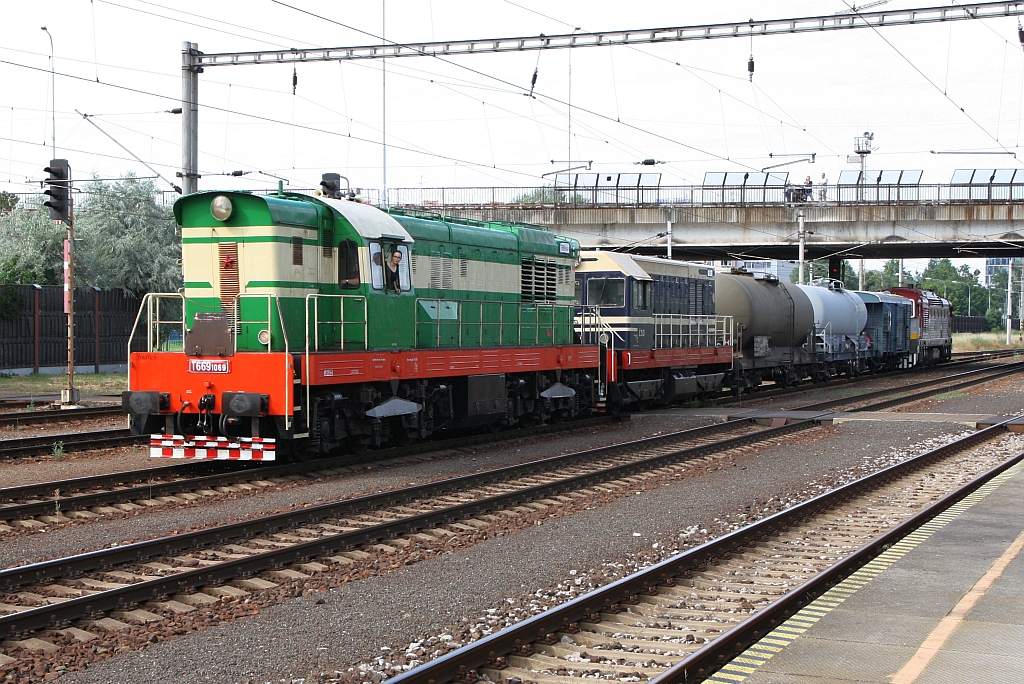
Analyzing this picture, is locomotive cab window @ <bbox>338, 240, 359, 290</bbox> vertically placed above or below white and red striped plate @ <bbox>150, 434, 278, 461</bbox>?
above

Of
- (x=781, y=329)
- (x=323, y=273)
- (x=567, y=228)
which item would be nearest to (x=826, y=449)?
(x=323, y=273)

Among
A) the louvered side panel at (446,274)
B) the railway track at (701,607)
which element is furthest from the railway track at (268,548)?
the louvered side panel at (446,274)

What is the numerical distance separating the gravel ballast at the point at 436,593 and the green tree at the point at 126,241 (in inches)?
1118

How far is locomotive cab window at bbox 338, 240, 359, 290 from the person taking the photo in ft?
43.8

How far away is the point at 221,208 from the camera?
12695 millimetres

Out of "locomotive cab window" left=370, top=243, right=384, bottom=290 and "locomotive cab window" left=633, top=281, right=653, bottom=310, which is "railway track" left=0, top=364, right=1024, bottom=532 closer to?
"locomotive cab window" left=370, top=243, right=384, bottom=290

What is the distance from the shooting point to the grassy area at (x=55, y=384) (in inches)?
988

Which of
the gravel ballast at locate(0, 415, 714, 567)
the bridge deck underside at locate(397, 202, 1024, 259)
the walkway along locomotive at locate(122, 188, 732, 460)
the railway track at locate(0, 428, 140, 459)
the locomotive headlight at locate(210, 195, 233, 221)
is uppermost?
the bridge deck underside at locate(397, 202, 1024, 259)

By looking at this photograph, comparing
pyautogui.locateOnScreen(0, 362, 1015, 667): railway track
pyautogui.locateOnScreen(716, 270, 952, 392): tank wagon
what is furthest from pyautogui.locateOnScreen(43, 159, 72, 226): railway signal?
pyautogui.locateOnScreen(716, 270, 952, 392): tank wagon

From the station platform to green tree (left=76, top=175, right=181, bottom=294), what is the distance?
32023mm

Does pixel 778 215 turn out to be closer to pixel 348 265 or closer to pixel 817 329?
pixel 817 329

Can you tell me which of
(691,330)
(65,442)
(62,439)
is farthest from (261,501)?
(691,330)

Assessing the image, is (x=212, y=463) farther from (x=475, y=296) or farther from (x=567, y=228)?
(x=567, y=228)

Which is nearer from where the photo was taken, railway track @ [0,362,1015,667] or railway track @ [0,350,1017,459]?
railway track @ [0,362,1015,667]
